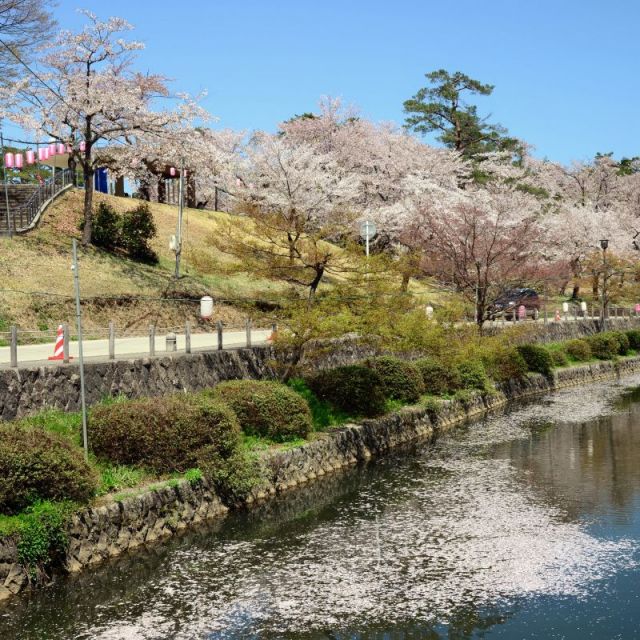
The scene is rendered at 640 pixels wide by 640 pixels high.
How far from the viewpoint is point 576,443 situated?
2569 centimetres

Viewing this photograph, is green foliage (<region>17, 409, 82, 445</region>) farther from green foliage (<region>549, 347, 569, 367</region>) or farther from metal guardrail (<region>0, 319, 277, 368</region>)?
green foliage (<region>549, 347, 569, 367</region>)

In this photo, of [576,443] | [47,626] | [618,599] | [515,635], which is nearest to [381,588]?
[515,635]

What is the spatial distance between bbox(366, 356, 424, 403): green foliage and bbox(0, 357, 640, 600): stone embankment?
636mm

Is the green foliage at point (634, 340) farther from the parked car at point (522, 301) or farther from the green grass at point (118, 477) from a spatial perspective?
the green grass at point (118, 477)

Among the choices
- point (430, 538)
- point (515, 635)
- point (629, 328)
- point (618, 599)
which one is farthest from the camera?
point (629, 328)

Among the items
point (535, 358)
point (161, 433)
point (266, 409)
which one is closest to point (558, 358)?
point (535, 358)

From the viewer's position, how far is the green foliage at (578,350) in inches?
1759

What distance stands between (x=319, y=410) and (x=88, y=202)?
17.8 metres

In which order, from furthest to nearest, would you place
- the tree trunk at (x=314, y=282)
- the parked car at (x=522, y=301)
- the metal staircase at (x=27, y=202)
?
the parked car at (x=522, y=301) < the metal staircase at (x=27, y=202) < the tree trunk at (x=314, y=282)

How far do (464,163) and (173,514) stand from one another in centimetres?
4788

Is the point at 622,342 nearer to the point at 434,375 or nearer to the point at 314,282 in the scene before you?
the point at 434,375

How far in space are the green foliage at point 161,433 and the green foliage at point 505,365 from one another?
1879cm

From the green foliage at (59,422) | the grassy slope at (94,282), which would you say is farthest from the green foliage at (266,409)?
the grassy slope at (94,282)

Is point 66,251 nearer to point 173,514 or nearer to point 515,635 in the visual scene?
point 173,514
